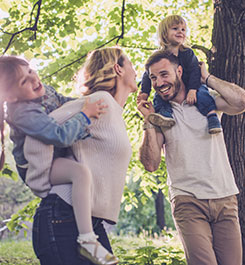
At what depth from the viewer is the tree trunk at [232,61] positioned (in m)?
3.97

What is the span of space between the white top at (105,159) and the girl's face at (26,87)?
0.31m

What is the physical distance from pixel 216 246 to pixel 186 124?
962 millimetres

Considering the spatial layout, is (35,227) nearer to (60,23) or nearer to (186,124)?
(186,124)

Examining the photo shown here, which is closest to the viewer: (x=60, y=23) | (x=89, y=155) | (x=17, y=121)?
(x=17, y=121)

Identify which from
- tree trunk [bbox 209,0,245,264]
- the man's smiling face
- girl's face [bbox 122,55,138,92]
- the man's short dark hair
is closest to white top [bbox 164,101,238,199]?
the man's smiling face

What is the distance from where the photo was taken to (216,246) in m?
2.88

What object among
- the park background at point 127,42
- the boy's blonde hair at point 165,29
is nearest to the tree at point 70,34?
the park background at point 127,42

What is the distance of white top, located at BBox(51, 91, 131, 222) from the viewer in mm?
2100

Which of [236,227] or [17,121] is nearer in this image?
[17,121]

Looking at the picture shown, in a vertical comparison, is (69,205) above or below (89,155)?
below

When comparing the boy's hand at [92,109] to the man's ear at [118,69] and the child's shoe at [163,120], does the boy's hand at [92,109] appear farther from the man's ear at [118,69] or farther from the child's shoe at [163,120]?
the child's shoe at [163,120]

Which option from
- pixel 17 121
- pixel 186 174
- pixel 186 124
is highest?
pixel 17 121

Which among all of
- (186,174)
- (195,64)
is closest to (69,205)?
(186,174)

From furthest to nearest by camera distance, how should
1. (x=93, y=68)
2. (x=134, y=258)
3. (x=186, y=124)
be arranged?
(x=134, y=258), (x=186, y=124), (x=93, y=68)
